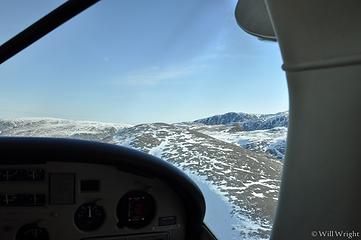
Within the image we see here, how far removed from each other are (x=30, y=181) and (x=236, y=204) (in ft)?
2.77

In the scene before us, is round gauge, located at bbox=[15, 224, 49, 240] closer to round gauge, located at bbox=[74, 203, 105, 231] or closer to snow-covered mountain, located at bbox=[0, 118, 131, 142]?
round gauge, located at bbox=[74, 203, 105, 231]

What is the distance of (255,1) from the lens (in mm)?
1531

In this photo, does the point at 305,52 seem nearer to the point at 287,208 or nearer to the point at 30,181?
the point at 287,208

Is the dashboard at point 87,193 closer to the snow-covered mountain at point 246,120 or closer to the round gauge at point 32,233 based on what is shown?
the round gauge at point 32,233

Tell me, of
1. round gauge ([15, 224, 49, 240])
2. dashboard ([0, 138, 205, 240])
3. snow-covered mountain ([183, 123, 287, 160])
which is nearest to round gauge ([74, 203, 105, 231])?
dashboard ([0, 138, 205, 240])

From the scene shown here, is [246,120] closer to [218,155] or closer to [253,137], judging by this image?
[253,137]

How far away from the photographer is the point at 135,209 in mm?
1645

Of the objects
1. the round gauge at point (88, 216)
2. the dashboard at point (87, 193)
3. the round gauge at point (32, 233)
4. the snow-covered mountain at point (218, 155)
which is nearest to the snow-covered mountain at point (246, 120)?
the snow-covered mountain at point (218, 155)

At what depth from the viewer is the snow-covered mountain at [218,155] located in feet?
5.49

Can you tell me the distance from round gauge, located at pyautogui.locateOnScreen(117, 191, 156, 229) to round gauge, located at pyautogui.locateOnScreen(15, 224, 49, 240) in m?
0.29

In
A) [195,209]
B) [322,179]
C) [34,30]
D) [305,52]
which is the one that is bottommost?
[195,209]

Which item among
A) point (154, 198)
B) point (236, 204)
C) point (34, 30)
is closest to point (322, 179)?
point (236, 204)

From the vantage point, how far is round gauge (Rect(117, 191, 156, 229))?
1.64 m

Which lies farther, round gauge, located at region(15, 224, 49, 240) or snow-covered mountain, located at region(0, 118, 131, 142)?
snow-covered mountain, located at region(0, 118, 131, 142)
